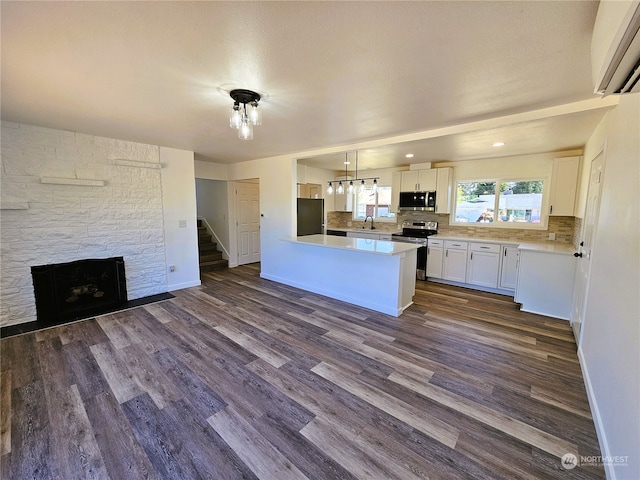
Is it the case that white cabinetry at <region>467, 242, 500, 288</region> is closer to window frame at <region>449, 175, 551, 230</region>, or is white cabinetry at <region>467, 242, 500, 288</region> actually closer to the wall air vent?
window frame at <region>449, 175, 551, 230</region>

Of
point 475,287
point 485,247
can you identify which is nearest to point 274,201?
point 485,247

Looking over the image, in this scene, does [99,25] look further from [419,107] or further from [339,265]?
[339,265]

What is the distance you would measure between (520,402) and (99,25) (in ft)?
12.2

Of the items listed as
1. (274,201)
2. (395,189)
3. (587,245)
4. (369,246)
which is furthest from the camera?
(395,189)

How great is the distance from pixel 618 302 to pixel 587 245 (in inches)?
60.2

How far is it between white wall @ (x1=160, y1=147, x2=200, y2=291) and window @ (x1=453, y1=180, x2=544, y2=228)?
17.1 feet

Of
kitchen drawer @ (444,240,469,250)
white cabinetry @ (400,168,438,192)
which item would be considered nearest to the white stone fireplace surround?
white cabinetry @ (400,168,438,192)

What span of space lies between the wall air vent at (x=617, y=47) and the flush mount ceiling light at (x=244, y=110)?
209 cm

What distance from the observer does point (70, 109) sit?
2715 millimetres

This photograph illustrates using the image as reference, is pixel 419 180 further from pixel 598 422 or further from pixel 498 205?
pixel 598 422

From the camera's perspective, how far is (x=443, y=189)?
5238mm

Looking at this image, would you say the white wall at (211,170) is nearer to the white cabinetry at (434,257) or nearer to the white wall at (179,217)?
the white wall at (179,217)

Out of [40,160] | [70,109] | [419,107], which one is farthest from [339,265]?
[40,160]

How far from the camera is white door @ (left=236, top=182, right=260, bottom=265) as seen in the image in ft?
21.4
